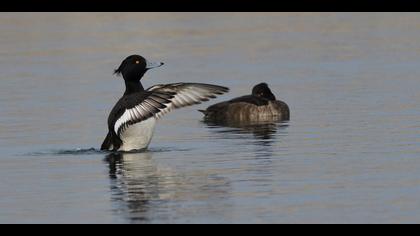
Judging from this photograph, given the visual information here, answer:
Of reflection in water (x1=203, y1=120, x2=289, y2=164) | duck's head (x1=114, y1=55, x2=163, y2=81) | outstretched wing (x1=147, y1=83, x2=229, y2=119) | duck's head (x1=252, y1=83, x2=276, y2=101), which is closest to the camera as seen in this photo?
outstretched wing (x1=147, y1=83, x2=229, y2=119)

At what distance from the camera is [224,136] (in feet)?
59.2

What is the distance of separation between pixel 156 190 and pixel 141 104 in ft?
9.40

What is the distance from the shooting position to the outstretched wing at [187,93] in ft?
51.7

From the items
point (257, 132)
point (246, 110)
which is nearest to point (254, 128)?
point (257, 132)

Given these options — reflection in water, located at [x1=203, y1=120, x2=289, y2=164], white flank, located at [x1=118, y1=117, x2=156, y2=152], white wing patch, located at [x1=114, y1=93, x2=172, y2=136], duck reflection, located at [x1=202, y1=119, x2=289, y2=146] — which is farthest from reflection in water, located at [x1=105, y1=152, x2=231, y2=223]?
duck reflection, located at [x1=202, y1=119, x2=289, y2=146]

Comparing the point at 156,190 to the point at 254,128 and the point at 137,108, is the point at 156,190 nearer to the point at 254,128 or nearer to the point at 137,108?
the point at 137,108

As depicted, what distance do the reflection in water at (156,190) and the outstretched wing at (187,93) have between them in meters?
0.98

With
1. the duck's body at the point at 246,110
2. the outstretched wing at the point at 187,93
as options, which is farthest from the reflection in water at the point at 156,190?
the duck's body at the point at 246,110

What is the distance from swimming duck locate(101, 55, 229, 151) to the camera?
1546cm

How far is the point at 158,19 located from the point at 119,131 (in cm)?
2819

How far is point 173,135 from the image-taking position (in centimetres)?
1814

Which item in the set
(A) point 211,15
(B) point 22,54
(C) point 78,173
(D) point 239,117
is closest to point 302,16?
(A) point 211,15

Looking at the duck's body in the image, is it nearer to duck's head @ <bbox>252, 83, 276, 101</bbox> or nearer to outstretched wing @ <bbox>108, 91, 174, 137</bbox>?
duck's head @ <bbox>252, 83, 276, 101</bbox>

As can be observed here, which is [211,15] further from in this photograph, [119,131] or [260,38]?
[119,131]
